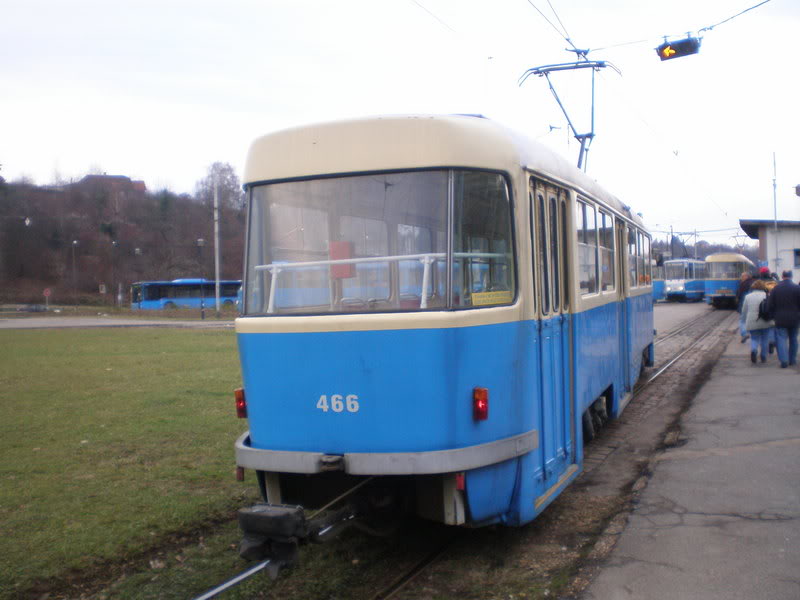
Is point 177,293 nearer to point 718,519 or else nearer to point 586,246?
point 586,246

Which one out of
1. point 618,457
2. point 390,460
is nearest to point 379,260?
point 390,460

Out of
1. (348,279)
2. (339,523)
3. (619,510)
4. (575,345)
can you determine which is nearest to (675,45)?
(575,345)

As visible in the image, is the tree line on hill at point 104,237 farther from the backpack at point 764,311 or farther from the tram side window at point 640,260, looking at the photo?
the tram side window at point 640,260

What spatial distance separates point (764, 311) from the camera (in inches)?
562

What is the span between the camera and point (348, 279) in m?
5.05

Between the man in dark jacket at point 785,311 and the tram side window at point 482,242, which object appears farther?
the man in dark jacket at point 785,311

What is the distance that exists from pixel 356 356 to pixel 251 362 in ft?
2.57

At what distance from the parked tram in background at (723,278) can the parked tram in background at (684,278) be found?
843cm

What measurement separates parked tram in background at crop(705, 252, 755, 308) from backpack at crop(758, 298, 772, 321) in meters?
30.5

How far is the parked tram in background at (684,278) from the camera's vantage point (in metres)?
53.3

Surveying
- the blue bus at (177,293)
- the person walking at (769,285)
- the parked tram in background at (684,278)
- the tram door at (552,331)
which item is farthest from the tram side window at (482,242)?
the blue bus at (177,293)

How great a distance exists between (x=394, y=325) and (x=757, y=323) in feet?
39.3

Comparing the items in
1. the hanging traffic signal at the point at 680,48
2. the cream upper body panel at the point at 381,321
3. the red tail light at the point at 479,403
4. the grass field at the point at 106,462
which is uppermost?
the hanging traffic signal at the point at 680,48

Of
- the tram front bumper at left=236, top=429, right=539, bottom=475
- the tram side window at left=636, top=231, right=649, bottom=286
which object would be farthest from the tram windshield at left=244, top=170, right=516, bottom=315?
the tram side window at left=636, top=231, right=649, bottom=286
